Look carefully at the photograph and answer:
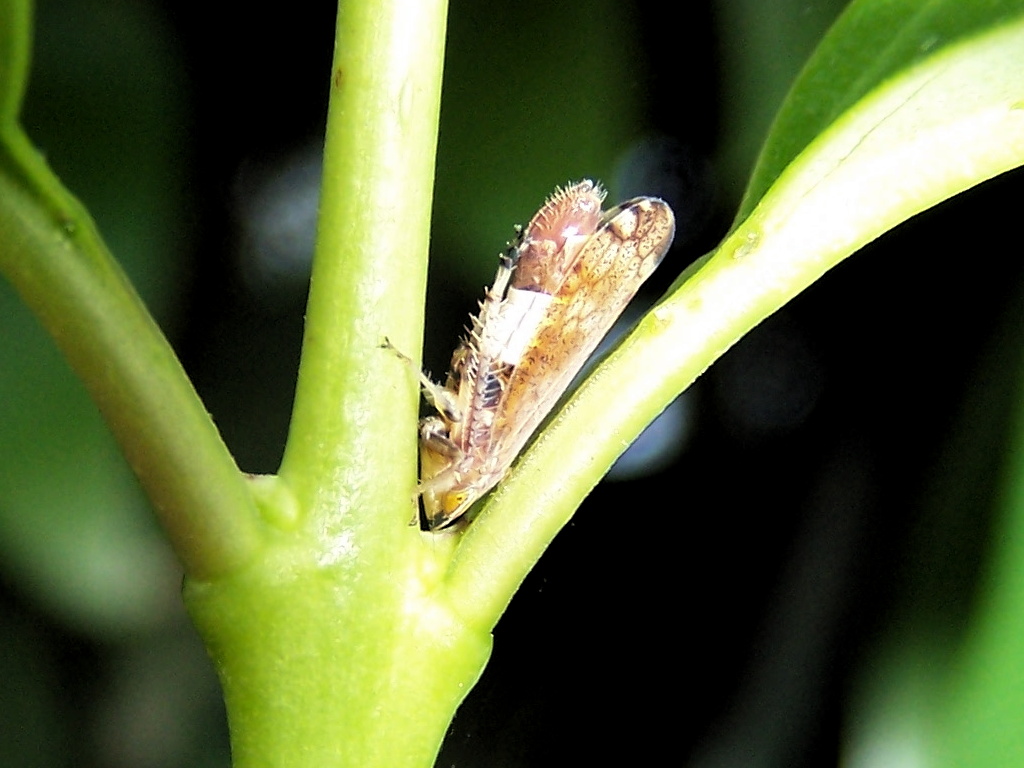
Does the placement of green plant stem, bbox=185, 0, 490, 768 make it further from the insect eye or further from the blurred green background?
the blurred green background

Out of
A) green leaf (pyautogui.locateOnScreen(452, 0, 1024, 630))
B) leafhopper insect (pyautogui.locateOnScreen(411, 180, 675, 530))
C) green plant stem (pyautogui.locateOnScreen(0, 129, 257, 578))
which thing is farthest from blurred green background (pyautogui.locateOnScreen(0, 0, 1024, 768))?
green plant stem (pyautogui.locateOnScreen(0, 129, 257, 578))

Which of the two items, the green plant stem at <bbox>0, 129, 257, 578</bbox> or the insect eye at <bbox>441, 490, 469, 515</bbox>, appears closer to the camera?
the green plant stem at <bbox>0, 129, 257, 578</bbox>

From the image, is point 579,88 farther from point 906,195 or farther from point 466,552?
point 466,552

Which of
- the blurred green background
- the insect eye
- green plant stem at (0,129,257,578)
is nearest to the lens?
green plant stem at (0,129,257,578)

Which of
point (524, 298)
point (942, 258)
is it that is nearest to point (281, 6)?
point (524, 298)

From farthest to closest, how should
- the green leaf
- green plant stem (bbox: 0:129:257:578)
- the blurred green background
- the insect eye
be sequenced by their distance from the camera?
1. the blurred green background
2. the insect eye
3. the green leaf
4. green plant stem (bbox: 0:129:257:578)

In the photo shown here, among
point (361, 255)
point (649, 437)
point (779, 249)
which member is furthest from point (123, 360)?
point (649, 437)

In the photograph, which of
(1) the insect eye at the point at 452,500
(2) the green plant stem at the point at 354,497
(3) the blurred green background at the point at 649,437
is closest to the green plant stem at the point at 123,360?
(2) the green plant stem at the point at 354,497
